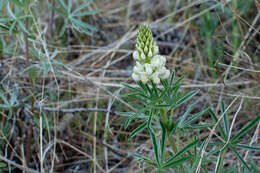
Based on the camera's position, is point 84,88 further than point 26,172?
Yes

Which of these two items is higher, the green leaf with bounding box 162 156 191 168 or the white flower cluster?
the white flower cluster

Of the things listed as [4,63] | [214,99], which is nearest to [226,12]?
[214,99]

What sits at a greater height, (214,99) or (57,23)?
(57,23)

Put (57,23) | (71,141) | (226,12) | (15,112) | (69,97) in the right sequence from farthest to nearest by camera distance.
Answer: (57,23), (226,12), (69,97), (71,141), (15,112)

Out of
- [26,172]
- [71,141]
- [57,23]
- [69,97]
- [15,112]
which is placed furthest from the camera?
[57,23]

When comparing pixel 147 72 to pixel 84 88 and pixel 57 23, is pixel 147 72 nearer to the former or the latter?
pixel 84 88

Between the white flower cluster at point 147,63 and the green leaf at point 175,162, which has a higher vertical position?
the white flower cluster at point 147,63

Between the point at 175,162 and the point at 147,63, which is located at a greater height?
the point at 147,63

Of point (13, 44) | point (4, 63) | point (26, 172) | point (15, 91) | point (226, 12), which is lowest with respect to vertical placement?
point (26, 172)
